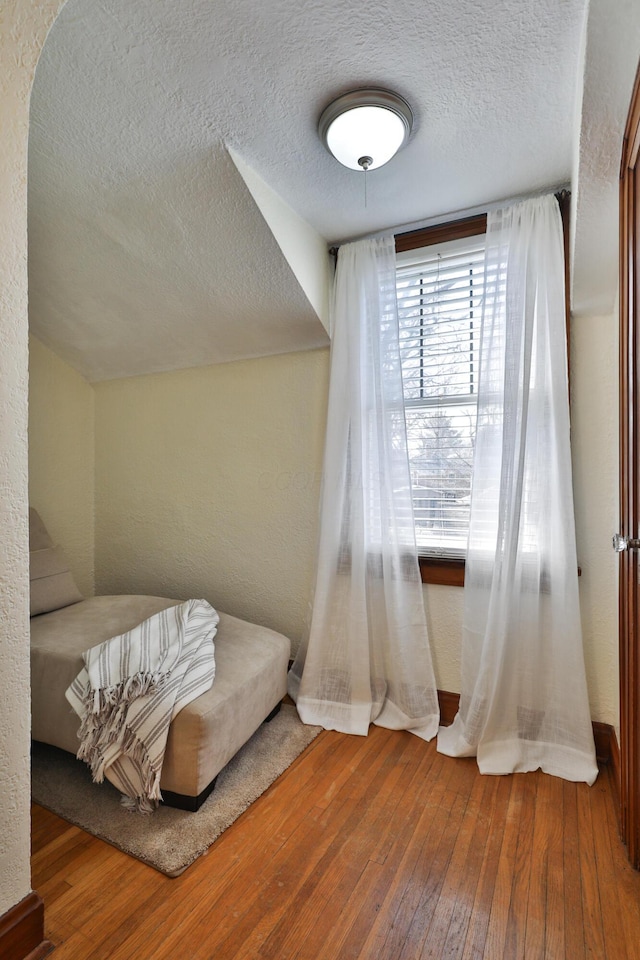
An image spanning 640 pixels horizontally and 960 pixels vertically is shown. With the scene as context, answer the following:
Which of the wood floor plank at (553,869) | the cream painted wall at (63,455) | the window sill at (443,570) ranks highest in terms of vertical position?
the cream painted wall at (63,455)

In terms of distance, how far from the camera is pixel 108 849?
4.96ft

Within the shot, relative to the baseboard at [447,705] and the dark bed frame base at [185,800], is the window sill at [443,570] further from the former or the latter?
the dark bed frame base at [185,800]

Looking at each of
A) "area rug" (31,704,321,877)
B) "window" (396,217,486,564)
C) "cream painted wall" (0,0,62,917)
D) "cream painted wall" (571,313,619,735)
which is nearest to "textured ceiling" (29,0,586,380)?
"window" (396,217,486,564)

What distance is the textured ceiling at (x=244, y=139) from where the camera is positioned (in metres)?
1.33

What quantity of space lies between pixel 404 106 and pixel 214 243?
0.95m

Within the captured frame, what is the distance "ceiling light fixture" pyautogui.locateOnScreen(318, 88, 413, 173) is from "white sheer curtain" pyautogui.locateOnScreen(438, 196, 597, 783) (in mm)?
661

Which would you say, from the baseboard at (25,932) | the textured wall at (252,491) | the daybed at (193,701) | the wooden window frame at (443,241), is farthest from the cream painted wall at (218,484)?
the baseboard at (25,932)

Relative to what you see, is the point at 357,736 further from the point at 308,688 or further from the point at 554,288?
the point at 554,288

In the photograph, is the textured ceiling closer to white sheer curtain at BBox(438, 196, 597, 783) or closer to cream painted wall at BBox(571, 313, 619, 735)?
white sheer curtain at BBox(438, 196, 597, 783)

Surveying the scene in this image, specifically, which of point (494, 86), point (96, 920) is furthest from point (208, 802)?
point (494, 86)

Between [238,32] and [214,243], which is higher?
[238,32]

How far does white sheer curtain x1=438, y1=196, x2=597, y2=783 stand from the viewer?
1929 millimetres

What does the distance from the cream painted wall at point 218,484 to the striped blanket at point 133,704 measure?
81 cm

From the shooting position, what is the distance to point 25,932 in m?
1.14
